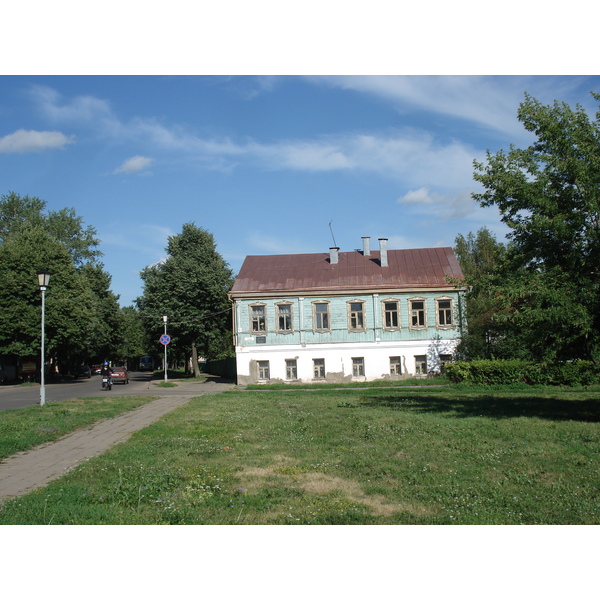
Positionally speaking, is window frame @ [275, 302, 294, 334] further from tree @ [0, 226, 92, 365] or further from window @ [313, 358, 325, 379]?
tree @ [0, 226, 92, 365]

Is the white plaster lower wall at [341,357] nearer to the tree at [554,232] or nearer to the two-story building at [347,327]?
the two-story building at [347,327]

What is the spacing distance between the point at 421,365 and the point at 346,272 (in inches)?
319

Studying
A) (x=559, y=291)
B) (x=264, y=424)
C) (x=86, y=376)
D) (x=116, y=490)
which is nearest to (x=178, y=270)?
(x=86, y=376)

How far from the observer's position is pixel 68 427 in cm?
1502

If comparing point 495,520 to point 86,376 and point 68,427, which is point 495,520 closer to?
point 68,427

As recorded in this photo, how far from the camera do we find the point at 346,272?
132 feet

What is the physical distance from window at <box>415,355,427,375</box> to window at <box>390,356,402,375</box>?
1094mm

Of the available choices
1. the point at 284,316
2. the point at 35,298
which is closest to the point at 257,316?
the point at 284,316

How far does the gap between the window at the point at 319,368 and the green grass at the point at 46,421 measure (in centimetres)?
1618

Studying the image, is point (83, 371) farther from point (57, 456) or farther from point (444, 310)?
point (57, 456)

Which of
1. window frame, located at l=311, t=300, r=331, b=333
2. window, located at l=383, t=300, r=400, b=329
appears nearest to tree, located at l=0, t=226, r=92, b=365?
window frame, located at l=311, t=300, r=331, b=333

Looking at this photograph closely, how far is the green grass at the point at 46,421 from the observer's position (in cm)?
1214

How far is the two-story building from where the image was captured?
3803 cm

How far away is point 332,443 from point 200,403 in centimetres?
1353
